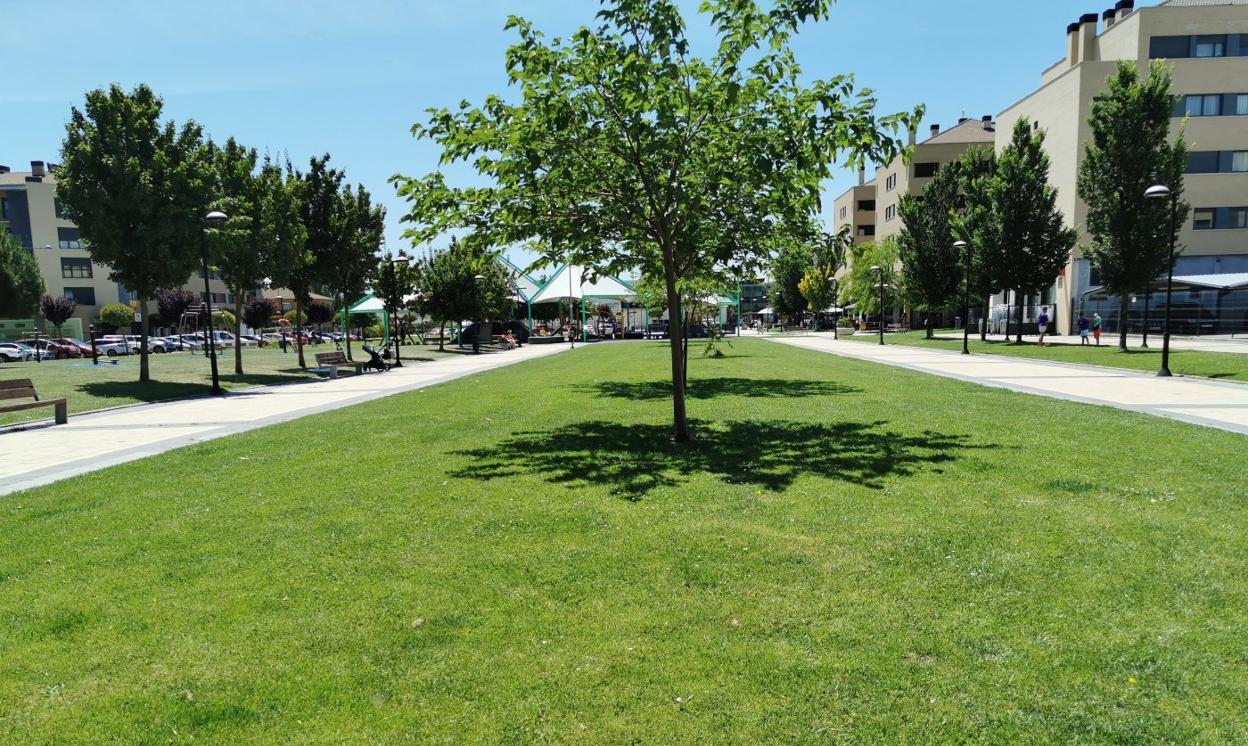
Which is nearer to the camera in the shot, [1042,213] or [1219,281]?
[1042,213]

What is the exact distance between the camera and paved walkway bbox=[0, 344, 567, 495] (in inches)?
385

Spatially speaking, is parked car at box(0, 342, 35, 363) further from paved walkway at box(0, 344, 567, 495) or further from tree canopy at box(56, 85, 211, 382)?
paved walkway at box(0, 344, 567, 495)

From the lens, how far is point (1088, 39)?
5172 cm

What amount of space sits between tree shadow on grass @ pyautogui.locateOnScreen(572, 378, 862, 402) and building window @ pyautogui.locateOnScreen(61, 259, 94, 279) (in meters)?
84.0

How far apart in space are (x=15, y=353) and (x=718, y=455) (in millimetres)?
49741

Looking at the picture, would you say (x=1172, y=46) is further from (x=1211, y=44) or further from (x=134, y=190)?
(x=134, y=190)

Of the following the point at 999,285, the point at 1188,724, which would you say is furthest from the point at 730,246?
the point at 999,285

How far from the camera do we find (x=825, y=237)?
10.9 metres

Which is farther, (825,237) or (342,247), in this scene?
(342,247)

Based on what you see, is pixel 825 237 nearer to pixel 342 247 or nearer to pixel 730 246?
pixel 730 246

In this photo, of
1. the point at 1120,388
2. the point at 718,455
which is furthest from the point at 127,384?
the point at 1120,388

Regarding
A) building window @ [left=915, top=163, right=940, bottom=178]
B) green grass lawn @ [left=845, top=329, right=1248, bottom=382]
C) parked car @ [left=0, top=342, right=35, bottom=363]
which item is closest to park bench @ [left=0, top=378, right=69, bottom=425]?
green grass lawn @ [left=845, top=329, right=1248, bottom=382]

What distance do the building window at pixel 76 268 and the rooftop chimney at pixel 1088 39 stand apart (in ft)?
310

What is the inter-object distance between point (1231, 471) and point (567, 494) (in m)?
6.94
